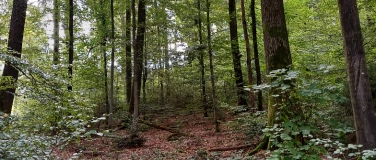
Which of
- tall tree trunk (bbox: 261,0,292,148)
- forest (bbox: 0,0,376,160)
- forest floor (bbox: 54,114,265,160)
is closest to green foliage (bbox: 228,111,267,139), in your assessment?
forest (bbox: 0,0,376,160)

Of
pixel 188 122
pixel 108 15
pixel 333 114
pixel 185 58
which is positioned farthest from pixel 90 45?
pixel 333 114

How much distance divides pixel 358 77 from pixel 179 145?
19.4 feet

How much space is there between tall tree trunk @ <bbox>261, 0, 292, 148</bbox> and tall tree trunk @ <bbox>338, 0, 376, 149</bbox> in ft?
4.21

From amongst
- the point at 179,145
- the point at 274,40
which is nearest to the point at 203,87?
the point at 179,145

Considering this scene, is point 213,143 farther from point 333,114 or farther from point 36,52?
point 36,52

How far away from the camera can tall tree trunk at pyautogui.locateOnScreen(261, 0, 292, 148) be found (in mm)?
5703

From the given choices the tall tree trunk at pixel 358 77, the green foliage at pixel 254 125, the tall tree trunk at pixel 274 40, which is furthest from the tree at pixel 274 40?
the green foliage at pixel 254 125

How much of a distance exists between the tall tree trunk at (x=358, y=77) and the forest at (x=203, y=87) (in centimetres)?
2

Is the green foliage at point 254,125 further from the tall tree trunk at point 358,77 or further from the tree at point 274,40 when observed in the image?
the tall tree trunk at point 358,77

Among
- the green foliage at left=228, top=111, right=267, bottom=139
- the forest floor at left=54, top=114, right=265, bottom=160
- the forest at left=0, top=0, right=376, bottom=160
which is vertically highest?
the forest at left=0, top=0, right=376, bottom=160

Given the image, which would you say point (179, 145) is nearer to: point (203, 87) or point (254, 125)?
point (254, 125)

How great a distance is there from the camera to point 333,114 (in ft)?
19.6

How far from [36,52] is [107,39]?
3072mm

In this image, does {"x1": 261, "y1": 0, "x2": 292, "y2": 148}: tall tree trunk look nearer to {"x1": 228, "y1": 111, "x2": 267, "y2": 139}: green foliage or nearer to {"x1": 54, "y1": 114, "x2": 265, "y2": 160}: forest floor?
{"x1": 228, "y1": 111, "x2": 267, "y2": 139}: green foliage
